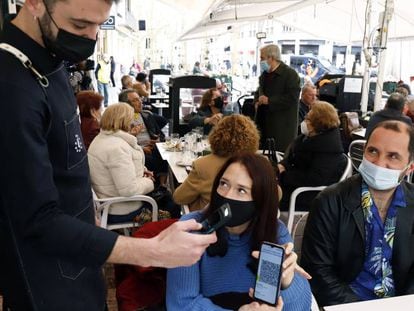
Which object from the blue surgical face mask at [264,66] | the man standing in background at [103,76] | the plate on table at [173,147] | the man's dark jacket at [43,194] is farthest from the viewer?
the man standing in background at [103,76]

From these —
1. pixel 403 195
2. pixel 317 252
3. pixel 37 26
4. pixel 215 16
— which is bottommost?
pixel 317 252

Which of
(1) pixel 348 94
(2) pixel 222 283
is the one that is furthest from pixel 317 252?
(1) pixel 348 94

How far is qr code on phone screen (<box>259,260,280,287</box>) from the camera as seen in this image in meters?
1.22

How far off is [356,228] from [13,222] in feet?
4.89

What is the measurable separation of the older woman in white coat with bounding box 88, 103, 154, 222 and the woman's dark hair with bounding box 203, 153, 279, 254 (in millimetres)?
1499

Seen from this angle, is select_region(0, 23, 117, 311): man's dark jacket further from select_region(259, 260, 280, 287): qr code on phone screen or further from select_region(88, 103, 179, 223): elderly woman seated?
select_region(88, 103, 179, 223): elderly woman seated

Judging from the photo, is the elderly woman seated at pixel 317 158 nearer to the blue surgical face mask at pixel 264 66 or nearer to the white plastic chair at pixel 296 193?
the white plastic chair at pixel 296 193

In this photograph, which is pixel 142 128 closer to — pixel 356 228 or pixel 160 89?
pixel 356 228

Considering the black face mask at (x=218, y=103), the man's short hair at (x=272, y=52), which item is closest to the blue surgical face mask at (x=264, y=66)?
the man's short hair at (x=272, y=52)

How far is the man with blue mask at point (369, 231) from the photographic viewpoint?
1.90m

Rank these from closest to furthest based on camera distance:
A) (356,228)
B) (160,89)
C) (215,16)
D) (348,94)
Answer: (356,228) < (348,94) < (160,89) < (215,16)

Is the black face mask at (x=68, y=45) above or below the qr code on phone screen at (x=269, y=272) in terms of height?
above

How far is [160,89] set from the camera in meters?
11.0

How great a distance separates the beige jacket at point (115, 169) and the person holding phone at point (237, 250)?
58.4 inches
